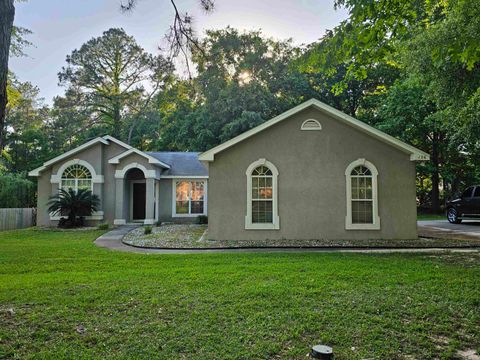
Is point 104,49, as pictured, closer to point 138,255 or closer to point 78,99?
point 78,99

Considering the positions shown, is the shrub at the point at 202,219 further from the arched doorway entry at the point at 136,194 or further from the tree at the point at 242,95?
the tree at the point at 242,95

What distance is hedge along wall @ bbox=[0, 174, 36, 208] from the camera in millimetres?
20812

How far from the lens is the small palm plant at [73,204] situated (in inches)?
649

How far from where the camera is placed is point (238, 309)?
4.73 meters

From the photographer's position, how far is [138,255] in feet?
30.3

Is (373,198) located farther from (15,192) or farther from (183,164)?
(15,192)

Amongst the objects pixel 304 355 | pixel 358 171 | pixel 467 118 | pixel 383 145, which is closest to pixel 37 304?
pixel 304 355

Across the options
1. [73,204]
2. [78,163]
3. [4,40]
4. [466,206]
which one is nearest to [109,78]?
[78,163]

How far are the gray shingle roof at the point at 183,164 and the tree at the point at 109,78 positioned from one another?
13806 mm

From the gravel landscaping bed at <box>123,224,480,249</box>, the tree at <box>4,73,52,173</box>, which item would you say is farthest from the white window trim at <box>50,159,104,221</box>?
the tree at <box>4,73,52,173</box>

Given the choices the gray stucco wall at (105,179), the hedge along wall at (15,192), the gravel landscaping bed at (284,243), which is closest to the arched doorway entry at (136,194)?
the gray stucco wall at (105,179)

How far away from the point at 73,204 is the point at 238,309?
14366mm

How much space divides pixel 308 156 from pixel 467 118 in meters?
6.50

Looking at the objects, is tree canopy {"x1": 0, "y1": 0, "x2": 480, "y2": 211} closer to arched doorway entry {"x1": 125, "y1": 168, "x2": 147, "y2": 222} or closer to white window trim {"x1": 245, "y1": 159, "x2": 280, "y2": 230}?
arched doorway entry {"x1": 125, "y1": 168, "x2": 147, "y2": 222}
